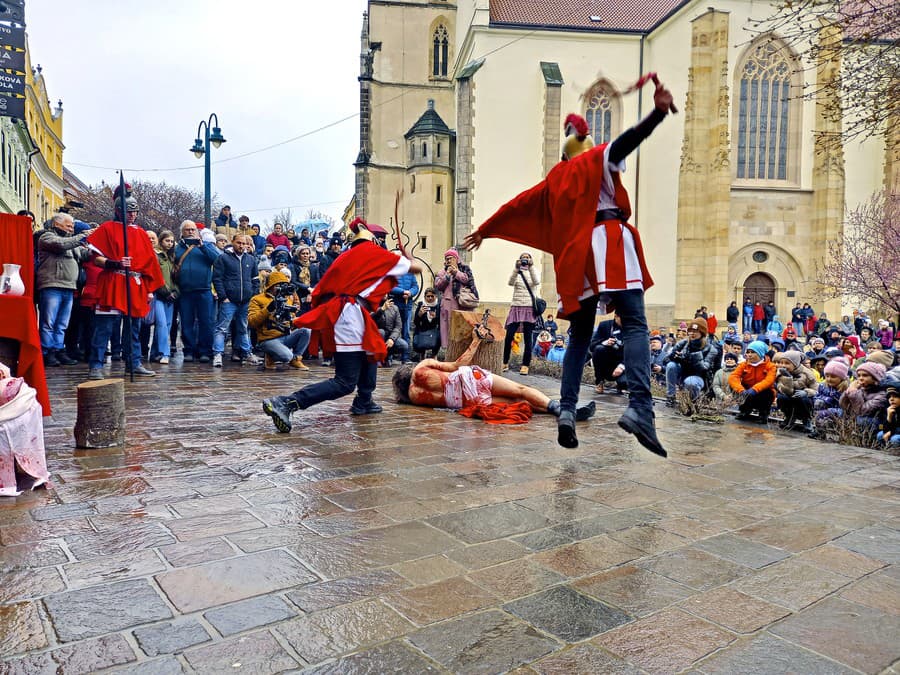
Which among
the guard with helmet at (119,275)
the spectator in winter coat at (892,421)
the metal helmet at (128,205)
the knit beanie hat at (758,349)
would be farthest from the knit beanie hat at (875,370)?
the metal helmet at (128,205)

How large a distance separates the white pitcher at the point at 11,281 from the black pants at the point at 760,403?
7045mm

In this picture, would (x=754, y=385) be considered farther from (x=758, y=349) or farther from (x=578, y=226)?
(x=578, y=226)

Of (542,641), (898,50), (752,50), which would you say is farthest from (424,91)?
(542,641)

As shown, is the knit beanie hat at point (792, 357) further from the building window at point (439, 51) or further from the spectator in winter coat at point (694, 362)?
the building window at point (439, 51)

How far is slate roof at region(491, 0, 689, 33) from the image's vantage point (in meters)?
32.3

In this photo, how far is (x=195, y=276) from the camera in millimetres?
11305

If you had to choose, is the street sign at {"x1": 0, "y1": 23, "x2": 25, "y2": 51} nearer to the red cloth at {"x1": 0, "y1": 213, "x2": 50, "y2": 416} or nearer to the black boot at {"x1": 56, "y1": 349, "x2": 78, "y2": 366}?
the black boot at {"x1": 56, "y1": 349, "x2": 78, "y2": 366}

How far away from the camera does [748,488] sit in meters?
4.53

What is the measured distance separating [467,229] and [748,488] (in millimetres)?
27249

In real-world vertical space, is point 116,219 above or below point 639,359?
above

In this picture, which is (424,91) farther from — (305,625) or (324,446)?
(305,625)

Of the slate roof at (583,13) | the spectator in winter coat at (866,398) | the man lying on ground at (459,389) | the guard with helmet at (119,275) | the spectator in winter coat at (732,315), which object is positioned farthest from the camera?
the slate roof at (583,13)

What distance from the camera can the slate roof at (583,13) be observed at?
32312mm

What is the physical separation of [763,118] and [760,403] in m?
27.0
